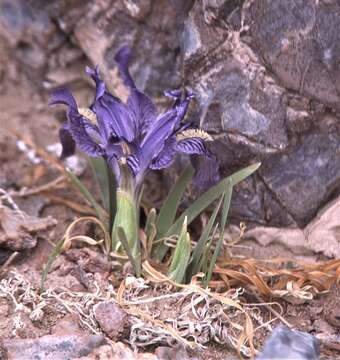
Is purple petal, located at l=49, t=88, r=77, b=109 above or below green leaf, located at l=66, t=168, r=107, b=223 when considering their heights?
above

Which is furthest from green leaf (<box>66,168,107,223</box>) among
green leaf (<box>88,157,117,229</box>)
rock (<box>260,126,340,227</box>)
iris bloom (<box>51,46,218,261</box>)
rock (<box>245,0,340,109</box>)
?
rock (<box>245,0,340,109</box>)

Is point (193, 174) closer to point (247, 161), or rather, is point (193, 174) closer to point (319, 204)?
point (247, 161)

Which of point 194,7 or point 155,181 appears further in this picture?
point 155,181

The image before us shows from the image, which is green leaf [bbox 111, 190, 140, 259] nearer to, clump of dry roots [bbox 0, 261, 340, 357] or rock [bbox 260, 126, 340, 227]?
clump of dry roots [bbox 0, 261, 340, 357]

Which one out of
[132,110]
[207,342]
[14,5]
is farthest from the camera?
[14,5]

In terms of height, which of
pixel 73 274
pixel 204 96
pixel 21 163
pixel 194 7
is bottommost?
pixel 73 274

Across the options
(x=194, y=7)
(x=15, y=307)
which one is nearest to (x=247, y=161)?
(x=194, y=7)

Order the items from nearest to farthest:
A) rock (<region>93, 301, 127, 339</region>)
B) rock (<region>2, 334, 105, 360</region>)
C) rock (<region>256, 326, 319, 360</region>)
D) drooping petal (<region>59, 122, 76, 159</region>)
Result: rock (<region>256, 326, 319, 360</region>)
rock (<region>2, 334, 105, 360</region>)
rock (<region>93, 301, 127, 339</region>)
drooping petal (<region>59, 122, 76, 159</region>)
